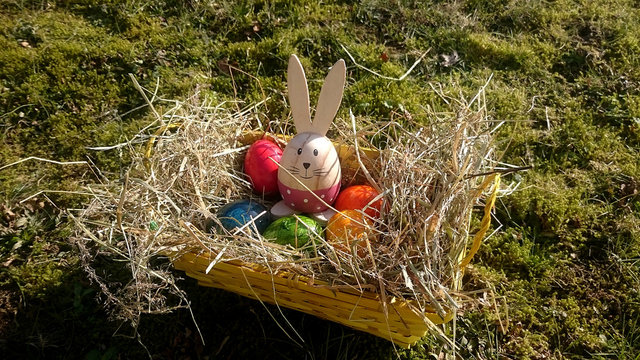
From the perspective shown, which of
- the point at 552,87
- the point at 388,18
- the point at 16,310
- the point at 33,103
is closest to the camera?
the point at 16,310

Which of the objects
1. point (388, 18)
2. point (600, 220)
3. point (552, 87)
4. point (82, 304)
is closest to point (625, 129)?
point (552, 87)

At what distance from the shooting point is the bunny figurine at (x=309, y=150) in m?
2.39

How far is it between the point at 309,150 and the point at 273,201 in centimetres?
58

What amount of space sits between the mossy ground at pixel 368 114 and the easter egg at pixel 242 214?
555mm

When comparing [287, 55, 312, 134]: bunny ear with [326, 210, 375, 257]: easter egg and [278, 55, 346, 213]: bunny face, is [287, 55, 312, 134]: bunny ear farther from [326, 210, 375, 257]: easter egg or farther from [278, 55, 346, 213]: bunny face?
[326, 210, 375, 257]: easter egg

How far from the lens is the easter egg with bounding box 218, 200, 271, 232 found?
2445 millimetres

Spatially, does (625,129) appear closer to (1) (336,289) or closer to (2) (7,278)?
(1) (336,289)

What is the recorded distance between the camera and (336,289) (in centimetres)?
200

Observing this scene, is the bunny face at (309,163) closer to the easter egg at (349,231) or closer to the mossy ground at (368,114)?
the easter egg at (349,231)

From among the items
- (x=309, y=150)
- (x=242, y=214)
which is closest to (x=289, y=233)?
(x=242, y=214)

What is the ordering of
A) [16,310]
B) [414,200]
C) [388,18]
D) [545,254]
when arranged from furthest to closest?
[388,18] < [545,254] < [16,310] < [414,200]

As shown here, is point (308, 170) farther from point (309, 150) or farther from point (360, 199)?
point (360, 199)

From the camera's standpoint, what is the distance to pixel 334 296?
2020 mm

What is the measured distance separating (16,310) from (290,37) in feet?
9.46
